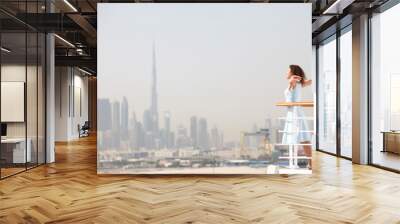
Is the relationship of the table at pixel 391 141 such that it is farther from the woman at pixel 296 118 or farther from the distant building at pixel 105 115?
the distant building at pixel 105 115

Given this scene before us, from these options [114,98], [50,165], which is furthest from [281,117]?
[50,165]

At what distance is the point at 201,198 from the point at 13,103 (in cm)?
378

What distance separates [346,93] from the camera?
9.31 m

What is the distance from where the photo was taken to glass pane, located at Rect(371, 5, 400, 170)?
7.21m

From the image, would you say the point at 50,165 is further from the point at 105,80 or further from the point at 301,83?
the point at 301,83

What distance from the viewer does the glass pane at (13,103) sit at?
6.34 meters

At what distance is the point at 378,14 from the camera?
311 inches

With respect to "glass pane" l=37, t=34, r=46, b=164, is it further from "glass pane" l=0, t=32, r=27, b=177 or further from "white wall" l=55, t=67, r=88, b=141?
"white wall" l=55, t=67, r=88, b=141

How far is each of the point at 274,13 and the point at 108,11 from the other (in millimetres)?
2732

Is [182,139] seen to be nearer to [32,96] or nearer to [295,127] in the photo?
[295,127]

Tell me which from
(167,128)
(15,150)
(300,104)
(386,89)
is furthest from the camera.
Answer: (386,89)

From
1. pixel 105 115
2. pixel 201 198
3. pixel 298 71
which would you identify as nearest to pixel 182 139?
pixel 105 115

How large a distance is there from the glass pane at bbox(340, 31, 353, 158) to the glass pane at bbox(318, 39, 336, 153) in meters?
0.52

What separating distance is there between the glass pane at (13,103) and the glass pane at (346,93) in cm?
670
